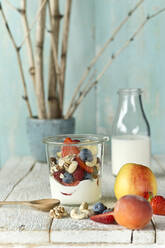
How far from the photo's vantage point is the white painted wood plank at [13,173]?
1.13 meters

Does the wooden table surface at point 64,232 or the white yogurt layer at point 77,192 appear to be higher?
the white yogurt layer at point 77,192

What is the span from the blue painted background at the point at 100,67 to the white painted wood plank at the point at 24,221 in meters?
0.57

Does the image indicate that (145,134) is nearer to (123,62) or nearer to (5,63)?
(123,62)

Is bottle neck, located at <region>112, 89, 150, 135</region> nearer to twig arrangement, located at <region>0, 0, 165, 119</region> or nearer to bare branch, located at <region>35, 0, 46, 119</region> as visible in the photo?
twig arrangement, located at <region>0, 0, 165, 119</region>

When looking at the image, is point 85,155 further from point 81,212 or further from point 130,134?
point 130,134

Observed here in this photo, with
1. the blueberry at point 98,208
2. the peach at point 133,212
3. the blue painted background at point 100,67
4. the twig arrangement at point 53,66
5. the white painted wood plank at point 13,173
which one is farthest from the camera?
the blue painted background at point 100,67

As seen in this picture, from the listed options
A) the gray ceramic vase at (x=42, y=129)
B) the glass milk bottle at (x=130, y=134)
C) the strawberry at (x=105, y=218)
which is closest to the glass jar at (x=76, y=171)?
the strawberry at (x=105, y=218)

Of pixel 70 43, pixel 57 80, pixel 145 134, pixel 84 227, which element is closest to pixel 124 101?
pixel 145 134

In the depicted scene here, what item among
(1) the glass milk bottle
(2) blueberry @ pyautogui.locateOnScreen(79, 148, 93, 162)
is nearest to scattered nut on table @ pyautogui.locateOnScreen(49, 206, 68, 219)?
(2) blueberry @ pyautogui.locateOnScreen(79, 148, 93, 162)

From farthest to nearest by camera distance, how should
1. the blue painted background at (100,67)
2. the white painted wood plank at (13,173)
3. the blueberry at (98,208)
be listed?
the blue painted background at (100,67) → the white painted wood plank at (13,173) → the blueberry at (98,208)

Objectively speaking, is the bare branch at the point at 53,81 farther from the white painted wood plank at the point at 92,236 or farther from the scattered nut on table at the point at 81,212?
the white painted wood plank at the point at 92,236

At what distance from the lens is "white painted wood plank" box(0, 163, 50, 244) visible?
0.79 m

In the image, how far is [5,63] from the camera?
163 centimetres

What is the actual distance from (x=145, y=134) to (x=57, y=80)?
432 millimetres
